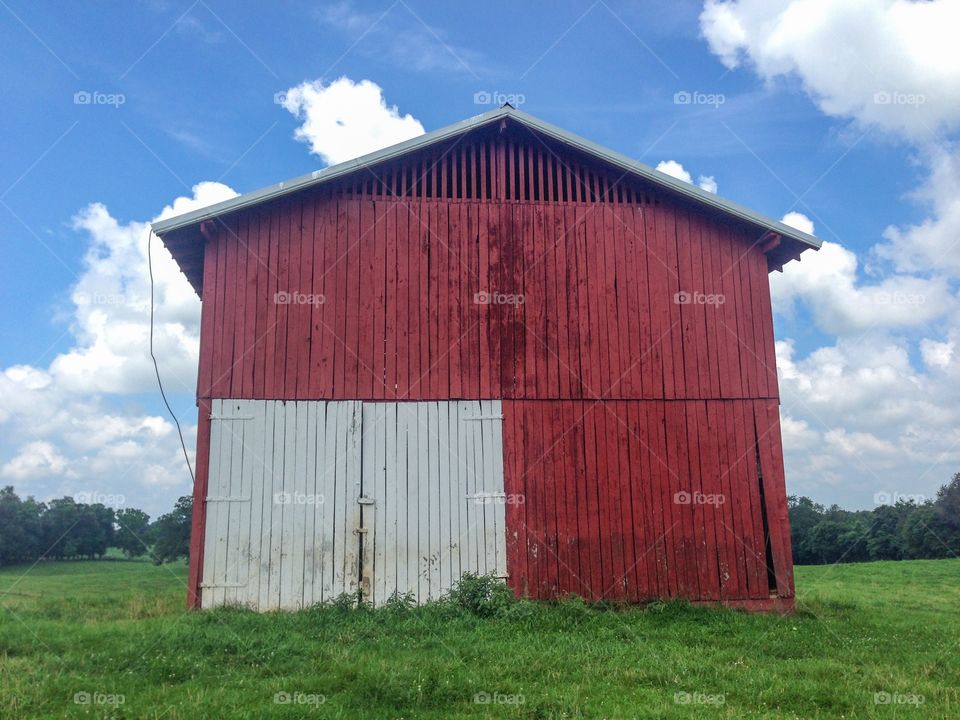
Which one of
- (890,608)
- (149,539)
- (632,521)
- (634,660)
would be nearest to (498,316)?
(632,521)

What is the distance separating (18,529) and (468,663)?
23.4 m

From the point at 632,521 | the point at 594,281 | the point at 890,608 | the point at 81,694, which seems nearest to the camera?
the point at 81,694

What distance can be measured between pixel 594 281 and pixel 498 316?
1948mm

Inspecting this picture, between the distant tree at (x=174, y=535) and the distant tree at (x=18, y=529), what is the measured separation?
407 centimetres

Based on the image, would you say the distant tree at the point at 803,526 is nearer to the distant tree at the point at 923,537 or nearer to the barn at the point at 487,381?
the distant tree at the point at 923,537

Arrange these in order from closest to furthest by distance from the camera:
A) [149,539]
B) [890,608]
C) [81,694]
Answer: [81,694]
[890,608]
[149,539]

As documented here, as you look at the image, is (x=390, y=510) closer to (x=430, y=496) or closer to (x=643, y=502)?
(x=430, y=496)

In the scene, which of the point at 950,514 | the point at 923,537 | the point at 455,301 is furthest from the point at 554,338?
the point at 950,514

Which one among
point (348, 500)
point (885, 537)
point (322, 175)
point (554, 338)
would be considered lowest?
point (885, 537)

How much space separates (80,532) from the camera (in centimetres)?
2769

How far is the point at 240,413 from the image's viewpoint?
1202 centimetres

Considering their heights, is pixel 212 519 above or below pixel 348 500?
below

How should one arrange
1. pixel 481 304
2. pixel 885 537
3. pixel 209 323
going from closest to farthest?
1. pixel 209 323
2. pixel 481 304
3. pixel 885 537

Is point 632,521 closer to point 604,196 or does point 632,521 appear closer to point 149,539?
point 604,196
